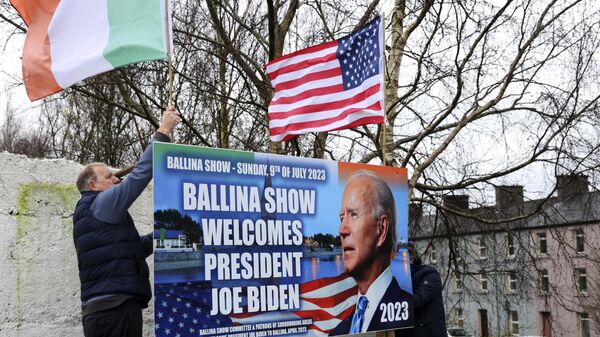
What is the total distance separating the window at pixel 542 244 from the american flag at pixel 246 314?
22.4 ft

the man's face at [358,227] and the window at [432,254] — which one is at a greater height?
the man's face at [358,227]

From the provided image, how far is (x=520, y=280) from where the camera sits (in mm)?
10516

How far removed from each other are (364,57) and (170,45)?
1.79 meters

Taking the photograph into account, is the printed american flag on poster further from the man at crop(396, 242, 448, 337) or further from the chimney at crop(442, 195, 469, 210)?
the chimney at crop(442, 195, 469, 210)

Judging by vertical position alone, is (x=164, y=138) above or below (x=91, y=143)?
below

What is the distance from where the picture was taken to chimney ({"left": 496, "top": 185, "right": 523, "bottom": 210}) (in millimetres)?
10695

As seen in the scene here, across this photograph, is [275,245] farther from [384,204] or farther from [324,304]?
[384,204]

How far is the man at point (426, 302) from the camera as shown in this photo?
5680 millimetres

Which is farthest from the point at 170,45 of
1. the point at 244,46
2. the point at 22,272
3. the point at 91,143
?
the point at 91,143

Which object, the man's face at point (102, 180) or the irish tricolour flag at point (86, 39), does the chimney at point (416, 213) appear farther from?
the man's face at point (102, 180)

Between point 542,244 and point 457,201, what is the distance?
155 centimetres

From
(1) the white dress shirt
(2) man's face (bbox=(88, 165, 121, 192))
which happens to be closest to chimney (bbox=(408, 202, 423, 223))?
(1) the white dress shirt

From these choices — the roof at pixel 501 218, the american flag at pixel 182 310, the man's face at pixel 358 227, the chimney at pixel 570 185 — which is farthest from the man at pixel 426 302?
the roof at pixel 501 218

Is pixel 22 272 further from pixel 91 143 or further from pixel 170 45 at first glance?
pixel 91 143
